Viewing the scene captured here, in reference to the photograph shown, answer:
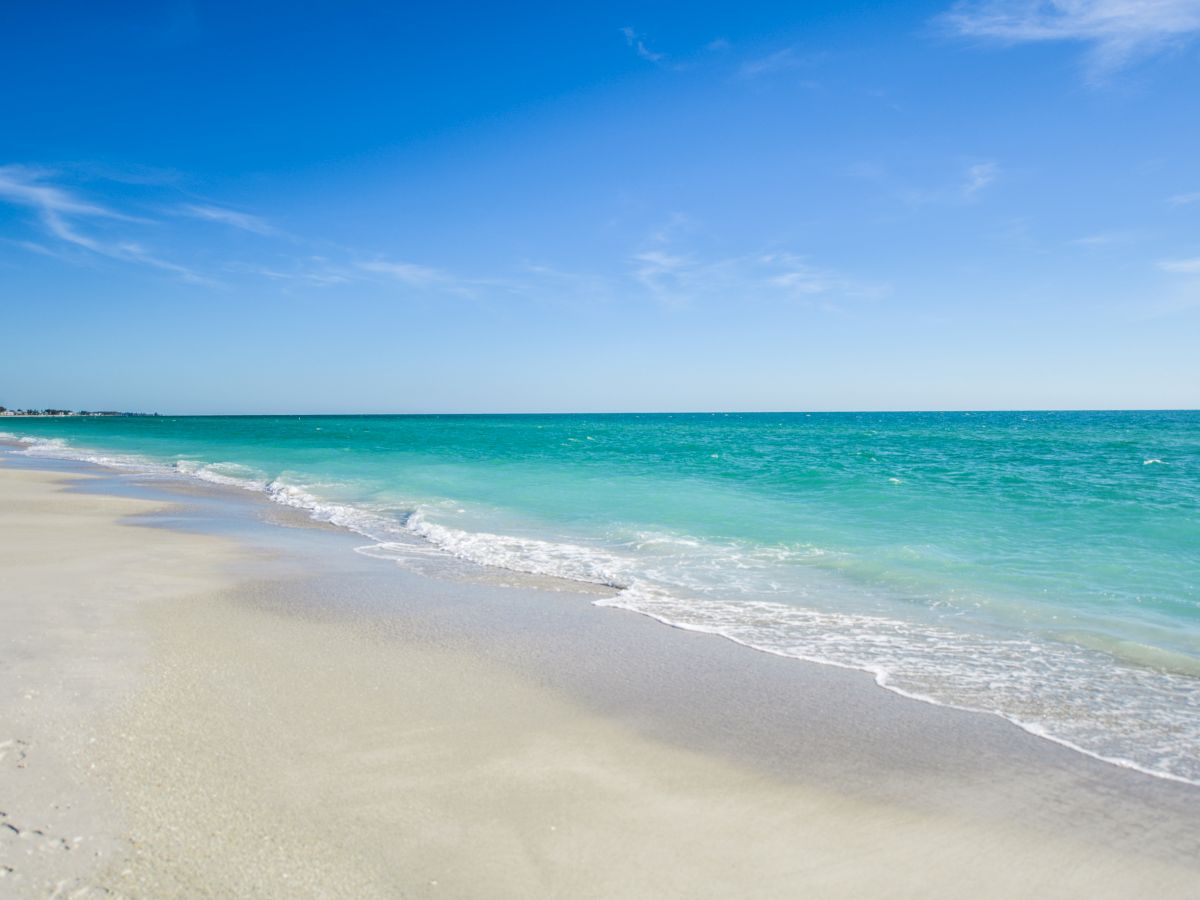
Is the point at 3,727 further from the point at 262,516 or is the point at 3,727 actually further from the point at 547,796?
the point at 262,516

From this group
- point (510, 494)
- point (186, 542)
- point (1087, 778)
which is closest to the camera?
point (1087, 778)

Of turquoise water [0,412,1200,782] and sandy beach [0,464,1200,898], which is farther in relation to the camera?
turquoise water [0,412,1200,782]

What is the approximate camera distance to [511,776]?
4.47m

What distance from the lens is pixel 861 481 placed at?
2467 cm

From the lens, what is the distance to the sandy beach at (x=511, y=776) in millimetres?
3529

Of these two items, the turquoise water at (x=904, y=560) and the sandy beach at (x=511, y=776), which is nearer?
the sandy beach at (x=511, y=776)

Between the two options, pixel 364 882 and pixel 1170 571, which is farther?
Result: pixel 1170 571

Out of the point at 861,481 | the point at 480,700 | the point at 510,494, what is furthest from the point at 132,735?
the point at 861,481

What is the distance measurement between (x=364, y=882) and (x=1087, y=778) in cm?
435

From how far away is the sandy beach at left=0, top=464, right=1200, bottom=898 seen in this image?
139 inches

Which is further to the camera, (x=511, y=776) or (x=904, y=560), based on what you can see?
(x=904, y=560)

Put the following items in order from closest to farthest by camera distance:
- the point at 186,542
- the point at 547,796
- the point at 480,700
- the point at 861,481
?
the point at 547,796
the point at 480,700
the point at 186,542
the point at 861,481

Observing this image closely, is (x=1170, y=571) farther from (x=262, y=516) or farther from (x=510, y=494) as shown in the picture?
(x=262, y=516)

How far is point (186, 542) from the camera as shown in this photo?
12.9 meters
